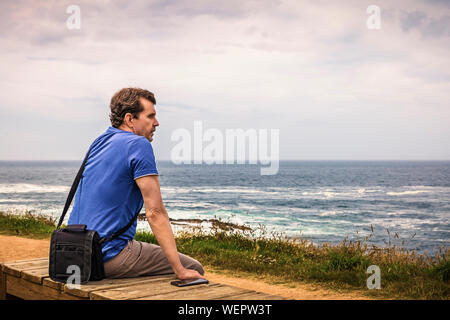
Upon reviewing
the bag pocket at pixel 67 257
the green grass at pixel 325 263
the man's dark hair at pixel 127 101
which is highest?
the man's dark hair at pixel 127 101

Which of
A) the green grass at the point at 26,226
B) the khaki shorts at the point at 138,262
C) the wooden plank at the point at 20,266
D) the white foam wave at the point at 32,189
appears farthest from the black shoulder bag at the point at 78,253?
the white foam wave at the point at 32,189

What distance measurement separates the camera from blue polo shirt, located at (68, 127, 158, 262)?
3207 millimetres

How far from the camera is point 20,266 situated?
3949 mm

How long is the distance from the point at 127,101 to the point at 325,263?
5435 millimetres

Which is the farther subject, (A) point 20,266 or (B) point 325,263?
(B) point 325,263

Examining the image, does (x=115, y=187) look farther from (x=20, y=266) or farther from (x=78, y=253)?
(x=20, y=266)

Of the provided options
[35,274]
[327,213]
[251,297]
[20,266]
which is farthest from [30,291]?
[327,213]

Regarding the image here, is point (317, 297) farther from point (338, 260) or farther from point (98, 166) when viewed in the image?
point (98, 166)

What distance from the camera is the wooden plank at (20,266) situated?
3.82 meters

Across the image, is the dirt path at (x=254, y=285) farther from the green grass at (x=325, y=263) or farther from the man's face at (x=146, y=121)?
the man's face at (x=146, y=121)

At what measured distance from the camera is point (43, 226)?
13.1m

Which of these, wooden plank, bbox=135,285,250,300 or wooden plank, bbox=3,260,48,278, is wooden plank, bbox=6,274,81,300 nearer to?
wooden plank, bbox=3,260,48,278
